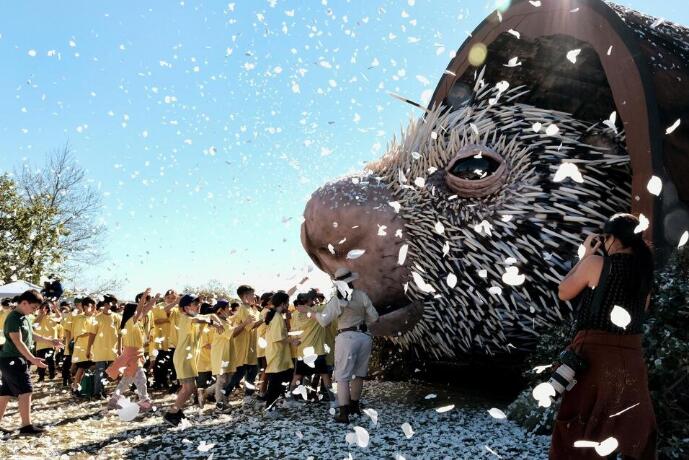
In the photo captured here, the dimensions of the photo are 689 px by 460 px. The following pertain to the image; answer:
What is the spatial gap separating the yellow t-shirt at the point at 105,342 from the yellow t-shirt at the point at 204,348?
6.66 feet

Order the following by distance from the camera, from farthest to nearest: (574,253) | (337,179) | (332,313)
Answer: (332,313) → (337,179) → (574,253)

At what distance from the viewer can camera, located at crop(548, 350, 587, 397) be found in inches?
116

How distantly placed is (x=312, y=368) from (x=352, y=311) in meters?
2.49

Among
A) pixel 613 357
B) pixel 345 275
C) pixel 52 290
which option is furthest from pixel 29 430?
pixel 52 290

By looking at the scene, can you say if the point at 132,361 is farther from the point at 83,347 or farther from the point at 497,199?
the point at 497,199

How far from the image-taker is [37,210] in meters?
25.0

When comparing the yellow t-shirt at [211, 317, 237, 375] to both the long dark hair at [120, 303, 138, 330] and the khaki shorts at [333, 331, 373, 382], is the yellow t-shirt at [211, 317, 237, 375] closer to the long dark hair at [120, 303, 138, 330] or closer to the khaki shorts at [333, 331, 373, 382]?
the long dark hair at [120, 303, 138, 330]

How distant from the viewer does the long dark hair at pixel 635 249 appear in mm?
2996

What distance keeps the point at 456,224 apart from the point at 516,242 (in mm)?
592

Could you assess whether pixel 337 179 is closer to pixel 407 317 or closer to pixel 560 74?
pixel 407 317

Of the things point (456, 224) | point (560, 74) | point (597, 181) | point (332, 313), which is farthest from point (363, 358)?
point (560, 74)

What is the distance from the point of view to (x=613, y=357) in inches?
115

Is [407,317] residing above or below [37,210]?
below

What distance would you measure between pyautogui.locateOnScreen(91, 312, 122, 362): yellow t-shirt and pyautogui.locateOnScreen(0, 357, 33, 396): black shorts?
10.2 feet
